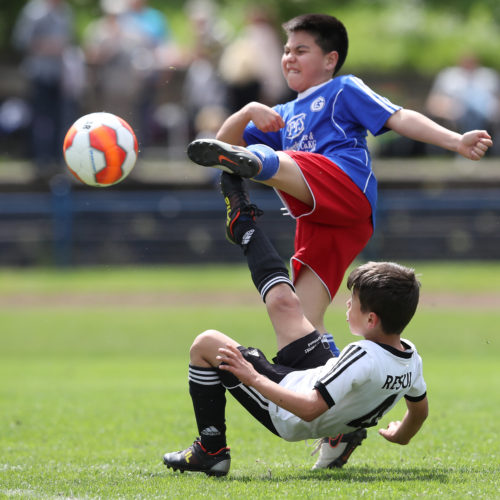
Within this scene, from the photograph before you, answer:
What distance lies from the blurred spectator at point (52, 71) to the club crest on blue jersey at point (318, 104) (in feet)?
36.3

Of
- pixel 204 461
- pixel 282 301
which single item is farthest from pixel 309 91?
pixel 204 461

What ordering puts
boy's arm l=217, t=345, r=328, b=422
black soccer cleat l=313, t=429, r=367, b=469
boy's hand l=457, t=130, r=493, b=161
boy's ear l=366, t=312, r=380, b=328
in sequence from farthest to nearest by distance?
black soccer cleat l=313, t=429, r=367, b=469, boy's hand l=457, t=130, r=493, b=161, boy's ear l=366, t=312, r=380, b=328, boy's arm l=217, t=345, r=328, b=422

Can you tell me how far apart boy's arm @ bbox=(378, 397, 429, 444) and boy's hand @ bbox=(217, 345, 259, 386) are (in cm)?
85

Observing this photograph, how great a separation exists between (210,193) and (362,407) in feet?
43.2

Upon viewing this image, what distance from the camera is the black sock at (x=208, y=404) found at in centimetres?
487

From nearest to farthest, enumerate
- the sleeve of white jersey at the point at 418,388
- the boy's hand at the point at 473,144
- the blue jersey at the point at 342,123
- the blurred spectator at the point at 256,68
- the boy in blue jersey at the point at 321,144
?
the sleeve of white jersey at the point at 418,388 → the boy's hand at the point at 473,144 → the boy in blue jersey at the point at 321,144 → the blue jersey at the point at 342,123 → the blurred spectator at the point at 256,68

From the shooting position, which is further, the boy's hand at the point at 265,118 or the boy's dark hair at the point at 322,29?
the boy's dark hair at the point at 322,29

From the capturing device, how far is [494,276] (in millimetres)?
16922

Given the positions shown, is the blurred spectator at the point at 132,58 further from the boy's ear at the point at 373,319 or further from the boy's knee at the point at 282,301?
the boy's ear at the point at 373,319

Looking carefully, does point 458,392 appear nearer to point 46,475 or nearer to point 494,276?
point 46,475

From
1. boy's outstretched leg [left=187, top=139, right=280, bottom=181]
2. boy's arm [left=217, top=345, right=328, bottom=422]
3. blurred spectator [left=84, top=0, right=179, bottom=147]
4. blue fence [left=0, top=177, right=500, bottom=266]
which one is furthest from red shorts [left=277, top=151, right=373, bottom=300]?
blue fence [left=0, top=177, right=500, bottom=266]

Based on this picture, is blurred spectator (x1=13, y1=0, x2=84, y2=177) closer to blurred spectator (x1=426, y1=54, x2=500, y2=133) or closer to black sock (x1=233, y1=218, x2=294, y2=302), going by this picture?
blurred spectator (x1=426, y1=54, x2=500, y2=133)

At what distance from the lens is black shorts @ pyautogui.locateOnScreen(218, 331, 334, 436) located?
4750mm

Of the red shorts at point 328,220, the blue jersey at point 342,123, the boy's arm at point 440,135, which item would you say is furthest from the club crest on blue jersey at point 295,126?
the boy's arm at point 440,135
